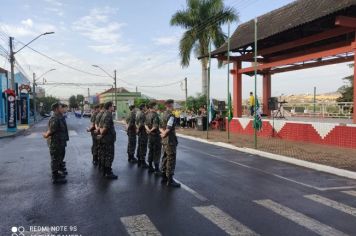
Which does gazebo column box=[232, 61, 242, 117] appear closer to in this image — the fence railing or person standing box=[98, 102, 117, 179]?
the fence railing

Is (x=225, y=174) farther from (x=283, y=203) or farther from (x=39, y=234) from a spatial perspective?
(x=39, y=234)

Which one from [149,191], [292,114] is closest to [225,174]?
[149,191]

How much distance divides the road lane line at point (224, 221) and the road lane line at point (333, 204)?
1.97 m

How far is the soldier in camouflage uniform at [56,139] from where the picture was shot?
30.6 feet

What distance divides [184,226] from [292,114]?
82.7 feet

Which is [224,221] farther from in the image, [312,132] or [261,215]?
[312,132]

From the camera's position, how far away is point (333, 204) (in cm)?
745

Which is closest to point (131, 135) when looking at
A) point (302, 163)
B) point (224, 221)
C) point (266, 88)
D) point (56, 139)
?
point (56, 139)

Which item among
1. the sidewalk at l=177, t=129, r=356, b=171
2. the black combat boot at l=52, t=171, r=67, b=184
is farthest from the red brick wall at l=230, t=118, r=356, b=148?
the black combat boot at l=52, t=171, r=67, b=184

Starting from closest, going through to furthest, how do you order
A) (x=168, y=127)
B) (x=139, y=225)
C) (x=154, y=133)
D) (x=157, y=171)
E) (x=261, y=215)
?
(x=139, y=225), (x=261, y=215), (x=168, y=127), (x=154, y=133), (x=157, y=171)

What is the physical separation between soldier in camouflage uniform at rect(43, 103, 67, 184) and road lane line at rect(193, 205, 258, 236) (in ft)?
12.3

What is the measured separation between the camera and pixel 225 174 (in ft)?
34.7

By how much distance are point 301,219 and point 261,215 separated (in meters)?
0.59

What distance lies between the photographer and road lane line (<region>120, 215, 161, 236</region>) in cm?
571
